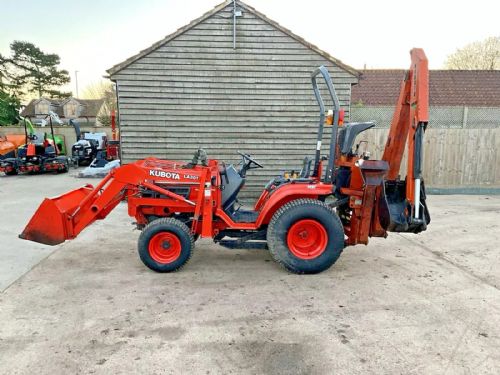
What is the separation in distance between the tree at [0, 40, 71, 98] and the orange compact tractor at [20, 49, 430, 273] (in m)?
36.5

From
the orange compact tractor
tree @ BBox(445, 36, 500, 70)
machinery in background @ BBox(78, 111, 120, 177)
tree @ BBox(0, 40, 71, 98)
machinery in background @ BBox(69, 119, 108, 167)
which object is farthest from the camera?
tree @ BBox(0, 40, 71, 98)

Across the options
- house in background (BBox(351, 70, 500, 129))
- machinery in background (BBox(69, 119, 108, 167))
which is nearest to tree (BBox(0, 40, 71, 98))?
machinery in background (BBox(69, 119, 108, 167))

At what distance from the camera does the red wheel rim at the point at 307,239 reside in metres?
4.22

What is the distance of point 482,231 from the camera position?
6.21m

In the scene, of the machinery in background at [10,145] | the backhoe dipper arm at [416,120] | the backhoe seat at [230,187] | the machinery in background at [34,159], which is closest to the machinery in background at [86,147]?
the machinery in background at [34,159]

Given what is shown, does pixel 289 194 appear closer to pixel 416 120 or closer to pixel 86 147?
pixel 416 120

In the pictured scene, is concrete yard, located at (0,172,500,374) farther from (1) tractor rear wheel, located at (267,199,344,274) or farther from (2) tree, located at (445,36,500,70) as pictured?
(2) tree, located at (445,36,500,70)

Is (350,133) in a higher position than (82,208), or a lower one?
higher

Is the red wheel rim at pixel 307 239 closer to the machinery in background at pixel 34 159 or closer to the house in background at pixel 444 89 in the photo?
the house in background at pixel 444 89

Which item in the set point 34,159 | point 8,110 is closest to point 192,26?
point 34,159

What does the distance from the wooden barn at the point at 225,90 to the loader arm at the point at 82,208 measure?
3830 millimetres

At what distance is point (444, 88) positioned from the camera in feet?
54.5

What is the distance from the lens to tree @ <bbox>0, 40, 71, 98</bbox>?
34.1 metres

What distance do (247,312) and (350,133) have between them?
2362mm
